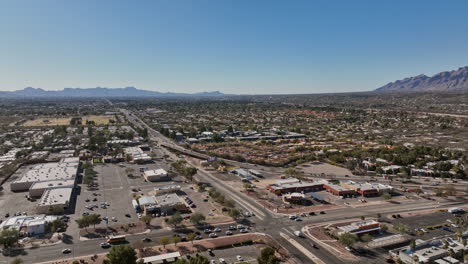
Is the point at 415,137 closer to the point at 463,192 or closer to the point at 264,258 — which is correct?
the point at 463,192

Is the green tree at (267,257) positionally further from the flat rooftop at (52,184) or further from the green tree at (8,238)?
the flat rooftop at (52,184)

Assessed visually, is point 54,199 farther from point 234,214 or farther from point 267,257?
point 267,257

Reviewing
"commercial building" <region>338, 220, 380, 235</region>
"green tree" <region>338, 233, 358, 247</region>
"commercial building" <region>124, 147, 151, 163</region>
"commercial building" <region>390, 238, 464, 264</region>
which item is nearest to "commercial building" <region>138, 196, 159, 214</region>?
"green tree" <region>338, 233, 358, 247</region>

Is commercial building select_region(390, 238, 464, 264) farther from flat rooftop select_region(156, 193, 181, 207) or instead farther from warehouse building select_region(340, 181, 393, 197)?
flat rooftop select_region(156, 193, 181, 207)

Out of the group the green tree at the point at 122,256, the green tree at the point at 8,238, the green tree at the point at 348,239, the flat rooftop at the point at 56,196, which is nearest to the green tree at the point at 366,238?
the green tree at the point at 348,239

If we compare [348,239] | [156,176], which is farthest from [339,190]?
[156,176]
